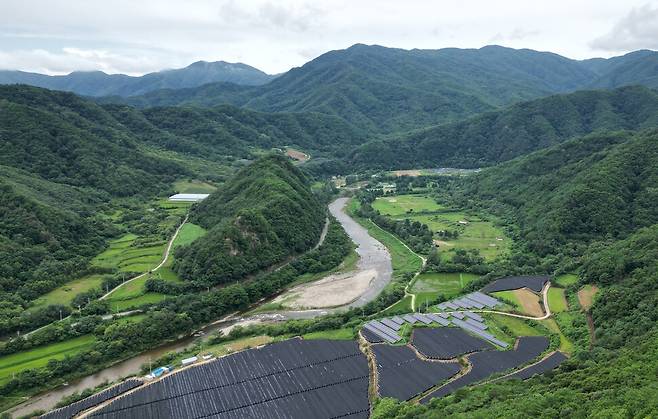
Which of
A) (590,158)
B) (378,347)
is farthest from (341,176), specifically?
(378,347)

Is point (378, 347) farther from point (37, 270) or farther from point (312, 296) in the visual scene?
point (37, 270)

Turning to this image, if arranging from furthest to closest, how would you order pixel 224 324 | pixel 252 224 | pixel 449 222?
pixel 449 222 → pixel 252 224 → pixel 224 324

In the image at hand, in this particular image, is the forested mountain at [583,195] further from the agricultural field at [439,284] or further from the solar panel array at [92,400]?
the solar panel array at [92,400]

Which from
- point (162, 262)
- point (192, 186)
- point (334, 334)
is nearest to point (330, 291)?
point (334, 334)

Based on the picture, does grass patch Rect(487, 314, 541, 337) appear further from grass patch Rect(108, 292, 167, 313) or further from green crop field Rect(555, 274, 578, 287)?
grass patch Rect(108, 292, 167, 313)

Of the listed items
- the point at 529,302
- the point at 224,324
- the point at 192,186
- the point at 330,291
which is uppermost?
the point at 192,186

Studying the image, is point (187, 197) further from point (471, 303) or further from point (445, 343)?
point (445, 343)

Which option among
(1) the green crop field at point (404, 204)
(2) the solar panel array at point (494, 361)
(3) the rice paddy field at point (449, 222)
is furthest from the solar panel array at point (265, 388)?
(1) the green crop field at point (404, 204)
